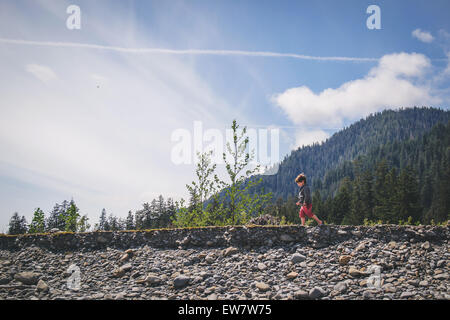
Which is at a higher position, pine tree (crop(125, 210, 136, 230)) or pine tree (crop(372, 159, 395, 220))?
pine tree (crop(372, 159, 395, 220))

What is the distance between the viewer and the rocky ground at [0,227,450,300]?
6.67m

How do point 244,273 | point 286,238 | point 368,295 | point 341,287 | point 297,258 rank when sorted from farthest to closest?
point 286,238, point 297,258, point 244,273, point 341,287, point 368,295

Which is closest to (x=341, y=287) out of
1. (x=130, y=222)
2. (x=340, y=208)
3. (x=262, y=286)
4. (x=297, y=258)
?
(x=297, y=258)

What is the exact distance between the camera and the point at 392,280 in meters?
6.75

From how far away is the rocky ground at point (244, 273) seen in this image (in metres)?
6.67

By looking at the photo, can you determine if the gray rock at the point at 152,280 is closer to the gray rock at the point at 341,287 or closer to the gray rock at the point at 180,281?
the gray rock at the point at 180,281

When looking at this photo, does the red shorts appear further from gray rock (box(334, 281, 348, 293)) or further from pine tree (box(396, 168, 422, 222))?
pine tree (box(396, 168, 422, 222))

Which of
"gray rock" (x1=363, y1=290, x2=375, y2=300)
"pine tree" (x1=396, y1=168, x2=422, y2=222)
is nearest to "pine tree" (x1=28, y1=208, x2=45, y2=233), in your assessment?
"gray rock" (x1=363, y1=290, x2=375, y2=300)

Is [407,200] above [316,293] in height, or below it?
below

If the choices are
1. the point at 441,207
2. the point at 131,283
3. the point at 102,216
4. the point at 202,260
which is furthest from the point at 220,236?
the point at 102,216

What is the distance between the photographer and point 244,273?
7.80 metres

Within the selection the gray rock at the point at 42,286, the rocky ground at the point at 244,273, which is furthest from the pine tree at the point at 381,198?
the gray rock at the point at 42,286

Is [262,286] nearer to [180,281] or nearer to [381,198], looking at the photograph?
[180,281]
